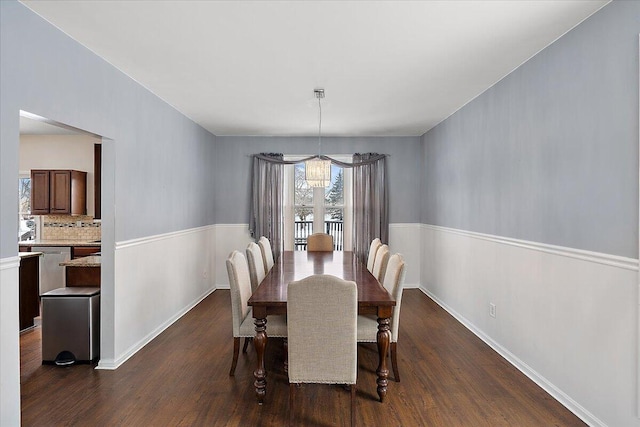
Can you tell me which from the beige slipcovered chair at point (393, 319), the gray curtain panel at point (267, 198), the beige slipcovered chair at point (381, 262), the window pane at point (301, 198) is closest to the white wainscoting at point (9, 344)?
the beige slipcovered chair at point (393, 319)

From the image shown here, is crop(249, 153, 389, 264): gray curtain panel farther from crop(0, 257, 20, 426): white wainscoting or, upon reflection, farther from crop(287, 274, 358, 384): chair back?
crop(0, 257, 20, 426): white wainscoting

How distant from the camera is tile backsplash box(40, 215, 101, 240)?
632cm

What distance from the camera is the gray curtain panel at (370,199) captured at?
668 cm

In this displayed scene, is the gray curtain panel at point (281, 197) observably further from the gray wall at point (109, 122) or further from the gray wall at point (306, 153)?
the gray wall at point (109, 122)

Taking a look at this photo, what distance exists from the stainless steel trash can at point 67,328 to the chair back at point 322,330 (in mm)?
2055

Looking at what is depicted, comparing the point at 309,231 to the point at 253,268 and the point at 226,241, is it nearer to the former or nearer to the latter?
the point at 226,241

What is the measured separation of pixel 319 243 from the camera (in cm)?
585

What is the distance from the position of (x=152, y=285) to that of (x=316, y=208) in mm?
3383

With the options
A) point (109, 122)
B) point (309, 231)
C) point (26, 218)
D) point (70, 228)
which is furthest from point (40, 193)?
point (309, 231)

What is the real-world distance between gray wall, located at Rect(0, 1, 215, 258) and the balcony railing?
5.70 ft

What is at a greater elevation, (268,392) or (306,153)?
(306,153)

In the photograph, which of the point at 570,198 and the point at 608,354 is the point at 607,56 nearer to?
the point at 570,198

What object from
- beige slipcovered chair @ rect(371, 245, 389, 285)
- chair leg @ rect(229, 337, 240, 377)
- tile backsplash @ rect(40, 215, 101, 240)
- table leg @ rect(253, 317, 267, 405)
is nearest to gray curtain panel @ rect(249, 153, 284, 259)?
tile backsplash @ rect(40, 215, 101, 240)

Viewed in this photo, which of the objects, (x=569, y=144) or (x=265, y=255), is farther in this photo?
(x=265, y=255)
